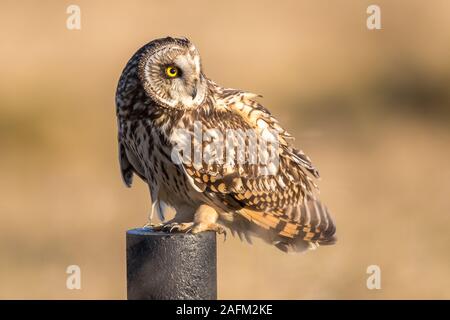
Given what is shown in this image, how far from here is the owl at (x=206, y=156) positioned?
16.6ft

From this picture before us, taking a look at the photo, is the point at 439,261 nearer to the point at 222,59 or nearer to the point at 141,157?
the point at 222,59

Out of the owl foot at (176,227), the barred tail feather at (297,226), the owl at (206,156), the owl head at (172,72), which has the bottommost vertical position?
the barred tail feather at (297,226)

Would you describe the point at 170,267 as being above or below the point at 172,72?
below

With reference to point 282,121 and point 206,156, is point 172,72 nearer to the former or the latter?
point 206,156

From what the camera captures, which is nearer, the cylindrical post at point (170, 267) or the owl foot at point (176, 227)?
the cylindrical post at point (170, 267)

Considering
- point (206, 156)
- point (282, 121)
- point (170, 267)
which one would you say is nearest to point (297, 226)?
point (206, 156)

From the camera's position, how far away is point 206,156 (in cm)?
530

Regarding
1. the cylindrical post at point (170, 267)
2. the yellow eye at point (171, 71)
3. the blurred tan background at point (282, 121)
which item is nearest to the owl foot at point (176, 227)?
the cylindrical post at point (170, 267)

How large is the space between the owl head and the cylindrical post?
1101 millimetres

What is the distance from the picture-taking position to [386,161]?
42.2 ft

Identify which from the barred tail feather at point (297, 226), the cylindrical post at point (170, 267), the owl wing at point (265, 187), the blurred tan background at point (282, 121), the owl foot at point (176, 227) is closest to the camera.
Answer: the cylindrical post at point (170, 267)

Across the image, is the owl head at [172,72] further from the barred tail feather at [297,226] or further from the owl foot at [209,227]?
the barred tail feather at [297,226]

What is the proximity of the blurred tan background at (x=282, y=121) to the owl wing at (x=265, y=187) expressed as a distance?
329cm

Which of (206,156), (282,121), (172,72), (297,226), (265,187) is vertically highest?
(172,72)
